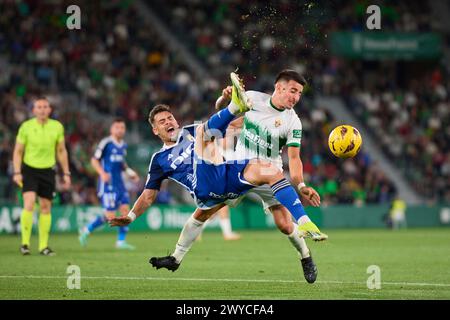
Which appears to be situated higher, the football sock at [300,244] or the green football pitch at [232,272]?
the football sock at [300,244]

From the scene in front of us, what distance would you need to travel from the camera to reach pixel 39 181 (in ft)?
51.2

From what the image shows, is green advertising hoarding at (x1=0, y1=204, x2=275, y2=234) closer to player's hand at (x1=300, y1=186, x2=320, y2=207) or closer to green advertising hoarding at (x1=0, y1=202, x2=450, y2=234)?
green advertising hoarding at (x1=0, y1=202, x2=450, y2=234)

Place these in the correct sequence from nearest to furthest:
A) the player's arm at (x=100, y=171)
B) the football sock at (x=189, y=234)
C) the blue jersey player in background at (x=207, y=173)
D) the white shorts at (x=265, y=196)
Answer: the blue jersey player in background at (x=207, y=173) → the white shorts at (x=265, y=196) → the football sock at (x=189, y=234) → the player's arm at (x=100, y=171)

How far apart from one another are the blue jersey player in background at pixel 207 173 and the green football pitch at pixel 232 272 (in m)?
0.71

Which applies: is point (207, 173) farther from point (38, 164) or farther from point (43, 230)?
point (38, 164)

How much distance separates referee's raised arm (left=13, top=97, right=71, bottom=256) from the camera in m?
15.5

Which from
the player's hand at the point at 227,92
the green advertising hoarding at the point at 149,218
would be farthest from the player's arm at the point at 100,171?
the player's hand at the point at 227,92

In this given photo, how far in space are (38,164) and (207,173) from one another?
241 inches

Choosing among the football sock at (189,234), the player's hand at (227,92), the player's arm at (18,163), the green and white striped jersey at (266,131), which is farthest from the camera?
the player's arm at (18,163)

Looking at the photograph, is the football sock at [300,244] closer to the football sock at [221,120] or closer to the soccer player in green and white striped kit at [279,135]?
the soccer player in green and white striped kit at [279,135]

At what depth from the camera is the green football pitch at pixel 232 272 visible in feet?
31.6

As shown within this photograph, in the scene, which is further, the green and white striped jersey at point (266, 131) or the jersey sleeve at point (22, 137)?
the jersey sleeve at point (22, 137)

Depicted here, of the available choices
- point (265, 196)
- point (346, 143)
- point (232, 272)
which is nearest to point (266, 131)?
point (265, 196)
